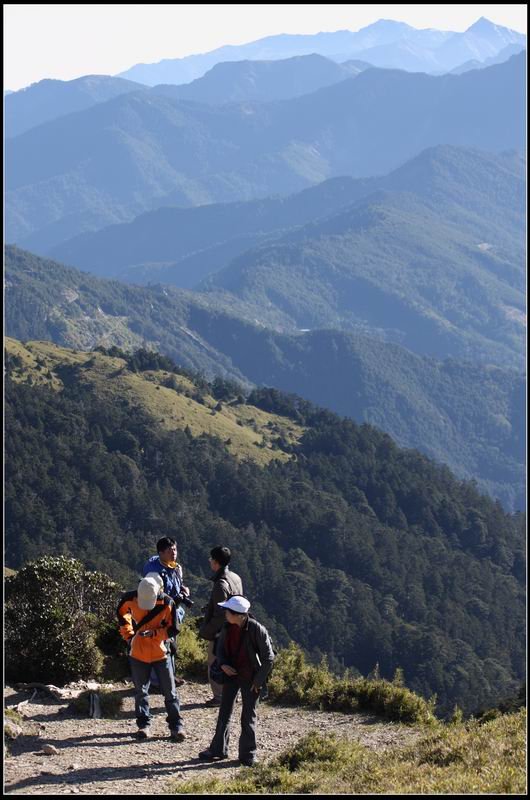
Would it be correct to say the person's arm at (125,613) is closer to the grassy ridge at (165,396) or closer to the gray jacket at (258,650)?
the gray jacket at (258,650)

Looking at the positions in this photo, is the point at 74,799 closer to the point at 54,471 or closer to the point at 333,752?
the point at 333,752

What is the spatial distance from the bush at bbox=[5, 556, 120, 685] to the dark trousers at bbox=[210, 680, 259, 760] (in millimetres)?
3023

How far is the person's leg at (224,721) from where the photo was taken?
10211 mm

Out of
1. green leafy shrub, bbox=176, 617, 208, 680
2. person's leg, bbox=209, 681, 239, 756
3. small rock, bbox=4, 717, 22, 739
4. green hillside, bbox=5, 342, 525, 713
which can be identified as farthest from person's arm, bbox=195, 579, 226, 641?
green hillside, bbox=5, 342, 525, 713

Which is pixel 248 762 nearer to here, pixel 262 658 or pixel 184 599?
pixel 262 658

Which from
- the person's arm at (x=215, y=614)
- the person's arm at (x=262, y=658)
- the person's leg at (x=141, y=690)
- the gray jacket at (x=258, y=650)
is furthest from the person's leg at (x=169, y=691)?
the person's arm at (x=262, y=658)

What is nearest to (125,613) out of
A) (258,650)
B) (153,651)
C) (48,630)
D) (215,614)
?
(153,651)

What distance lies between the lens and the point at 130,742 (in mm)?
10828

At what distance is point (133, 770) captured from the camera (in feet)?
32.6

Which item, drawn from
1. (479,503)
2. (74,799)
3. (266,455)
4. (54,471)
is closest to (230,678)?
(74,799)

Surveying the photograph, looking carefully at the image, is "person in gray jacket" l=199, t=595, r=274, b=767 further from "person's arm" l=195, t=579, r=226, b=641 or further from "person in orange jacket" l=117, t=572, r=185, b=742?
"person's arm" l=195, t=579, r=226, b=641

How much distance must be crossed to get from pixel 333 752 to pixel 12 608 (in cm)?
459

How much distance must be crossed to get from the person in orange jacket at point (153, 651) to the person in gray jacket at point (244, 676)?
28.7 inches

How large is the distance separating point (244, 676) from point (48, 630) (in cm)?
340
